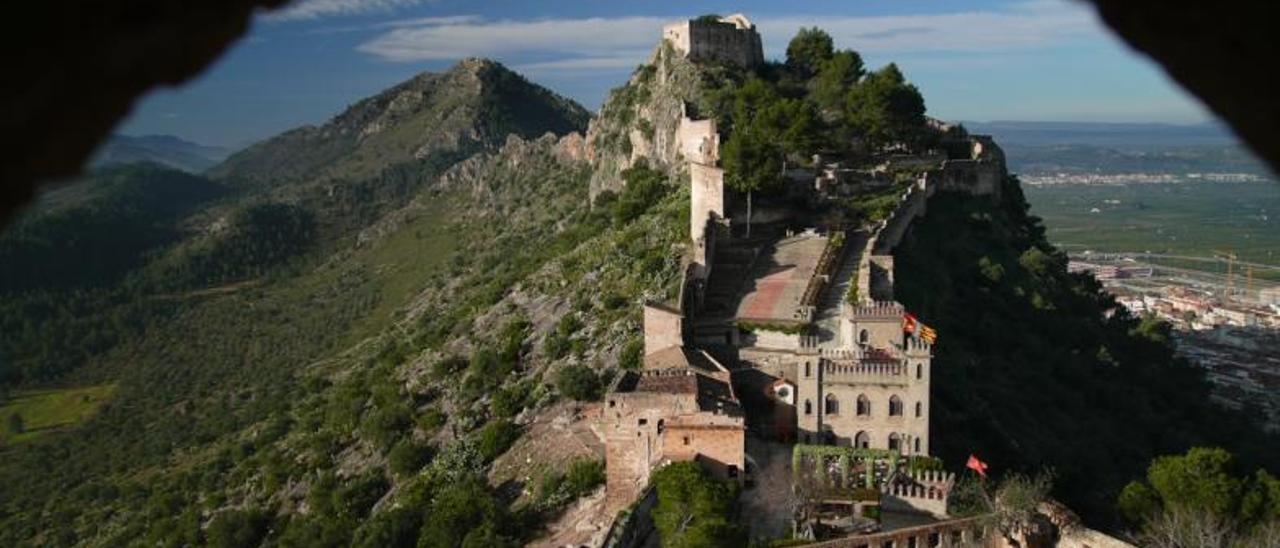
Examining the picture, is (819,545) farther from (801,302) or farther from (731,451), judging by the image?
(801,302)

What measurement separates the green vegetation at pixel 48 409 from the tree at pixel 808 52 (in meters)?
63.4

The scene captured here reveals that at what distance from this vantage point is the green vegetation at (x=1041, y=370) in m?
36.9

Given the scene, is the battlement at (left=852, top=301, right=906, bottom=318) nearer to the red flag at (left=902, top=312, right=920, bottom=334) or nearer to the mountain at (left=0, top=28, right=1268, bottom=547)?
the red flag at (left=902, top=312, right=920, bottom=334)

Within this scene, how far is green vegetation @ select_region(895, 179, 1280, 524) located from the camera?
3694 cm

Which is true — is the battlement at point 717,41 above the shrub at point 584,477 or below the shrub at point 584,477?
above

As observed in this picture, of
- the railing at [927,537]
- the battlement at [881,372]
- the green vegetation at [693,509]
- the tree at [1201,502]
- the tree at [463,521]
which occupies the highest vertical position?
the battlement at [881,372]

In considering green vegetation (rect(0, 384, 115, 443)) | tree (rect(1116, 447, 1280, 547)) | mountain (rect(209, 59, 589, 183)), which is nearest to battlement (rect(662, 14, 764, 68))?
tree (rect(1116, 447, 1280, 547))

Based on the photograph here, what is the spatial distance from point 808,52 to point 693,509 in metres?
53.1

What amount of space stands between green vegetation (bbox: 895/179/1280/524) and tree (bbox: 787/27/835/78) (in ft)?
62.8

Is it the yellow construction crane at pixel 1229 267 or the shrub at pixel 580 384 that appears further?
the yellow construction crane at pixel 1229 267

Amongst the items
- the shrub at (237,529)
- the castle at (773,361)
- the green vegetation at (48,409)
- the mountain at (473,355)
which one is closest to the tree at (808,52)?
the mountain at (473,355)

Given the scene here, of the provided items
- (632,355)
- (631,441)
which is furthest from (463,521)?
(632,355)

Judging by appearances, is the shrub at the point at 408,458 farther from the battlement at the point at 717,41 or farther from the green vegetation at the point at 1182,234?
the green vegetation at the point at 1182,234

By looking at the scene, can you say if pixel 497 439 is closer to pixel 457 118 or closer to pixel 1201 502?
pixel 1201 502
